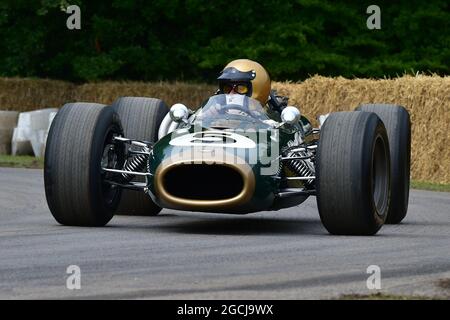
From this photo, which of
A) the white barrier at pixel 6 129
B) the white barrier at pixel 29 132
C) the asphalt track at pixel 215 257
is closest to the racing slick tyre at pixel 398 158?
the asphalt track at pixel 215 257

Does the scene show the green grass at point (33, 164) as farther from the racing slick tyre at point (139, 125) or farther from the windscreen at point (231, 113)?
the windscreen at point (231, 113)

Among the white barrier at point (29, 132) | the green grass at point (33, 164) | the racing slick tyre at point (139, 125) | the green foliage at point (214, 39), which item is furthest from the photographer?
the green foliage at point (214, 39)

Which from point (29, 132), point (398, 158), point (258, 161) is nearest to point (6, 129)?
point (29, 132)

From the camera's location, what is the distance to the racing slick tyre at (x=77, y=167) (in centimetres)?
1447

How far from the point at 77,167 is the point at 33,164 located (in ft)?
48.8

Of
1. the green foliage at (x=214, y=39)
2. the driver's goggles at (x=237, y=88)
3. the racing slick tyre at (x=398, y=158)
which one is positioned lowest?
the green foliage at (x=214, y=39)

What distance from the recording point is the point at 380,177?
15.2 meters

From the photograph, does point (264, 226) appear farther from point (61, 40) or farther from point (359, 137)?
point (61, 40)

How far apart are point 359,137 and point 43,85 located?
27.1 metres

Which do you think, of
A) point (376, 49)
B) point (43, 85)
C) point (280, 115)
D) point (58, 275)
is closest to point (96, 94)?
point (43, 85)

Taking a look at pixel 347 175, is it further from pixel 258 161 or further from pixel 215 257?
pixel 215 257

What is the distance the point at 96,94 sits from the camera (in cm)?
4006

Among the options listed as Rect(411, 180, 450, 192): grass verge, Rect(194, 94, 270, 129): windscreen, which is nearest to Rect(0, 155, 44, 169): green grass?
Rect(411, 180, 450, 192): grass verge

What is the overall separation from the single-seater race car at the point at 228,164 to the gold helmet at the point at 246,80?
193 millimetres
